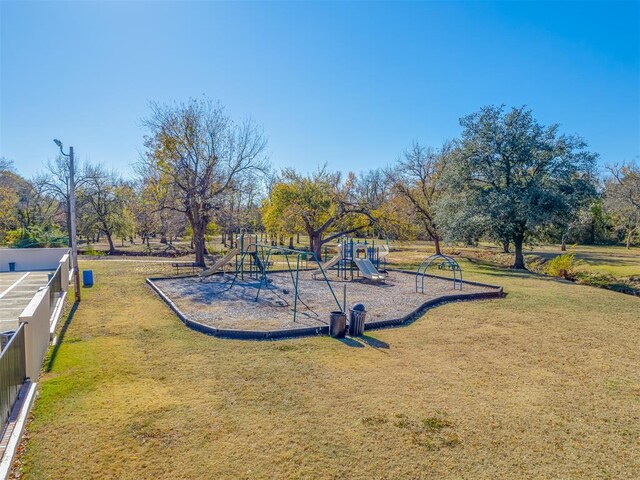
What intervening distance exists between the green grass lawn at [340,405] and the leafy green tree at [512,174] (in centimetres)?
1327

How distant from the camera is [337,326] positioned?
8.75 meters

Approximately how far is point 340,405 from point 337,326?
337cm

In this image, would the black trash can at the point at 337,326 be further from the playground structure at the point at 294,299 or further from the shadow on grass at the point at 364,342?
the shadow on grass at the point at 364,342

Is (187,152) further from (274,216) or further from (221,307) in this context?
(221,307)

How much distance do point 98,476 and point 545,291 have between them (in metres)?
15.9

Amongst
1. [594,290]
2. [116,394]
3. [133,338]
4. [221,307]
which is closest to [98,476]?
[116,394]

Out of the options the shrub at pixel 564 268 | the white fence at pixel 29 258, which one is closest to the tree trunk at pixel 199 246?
the white fence at pixel 29 258

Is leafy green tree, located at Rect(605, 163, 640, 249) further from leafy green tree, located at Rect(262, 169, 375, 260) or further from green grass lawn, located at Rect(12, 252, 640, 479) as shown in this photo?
green grass lawn, located at Rect(12, 252, 640, 479)

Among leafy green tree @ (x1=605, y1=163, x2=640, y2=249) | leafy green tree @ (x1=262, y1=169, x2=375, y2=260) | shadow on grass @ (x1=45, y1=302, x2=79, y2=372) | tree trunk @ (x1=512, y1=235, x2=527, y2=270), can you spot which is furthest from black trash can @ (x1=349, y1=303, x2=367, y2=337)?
leafy green tree @ (x1=605, y1=163, x2=640, y2=249)

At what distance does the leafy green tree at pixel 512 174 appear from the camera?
21203mm

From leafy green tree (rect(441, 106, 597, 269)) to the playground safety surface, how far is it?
295 inches

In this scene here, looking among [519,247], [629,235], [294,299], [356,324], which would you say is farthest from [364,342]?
[629,235]

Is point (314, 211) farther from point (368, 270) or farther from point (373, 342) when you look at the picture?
point (373, 342)

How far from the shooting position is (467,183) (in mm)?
24484
